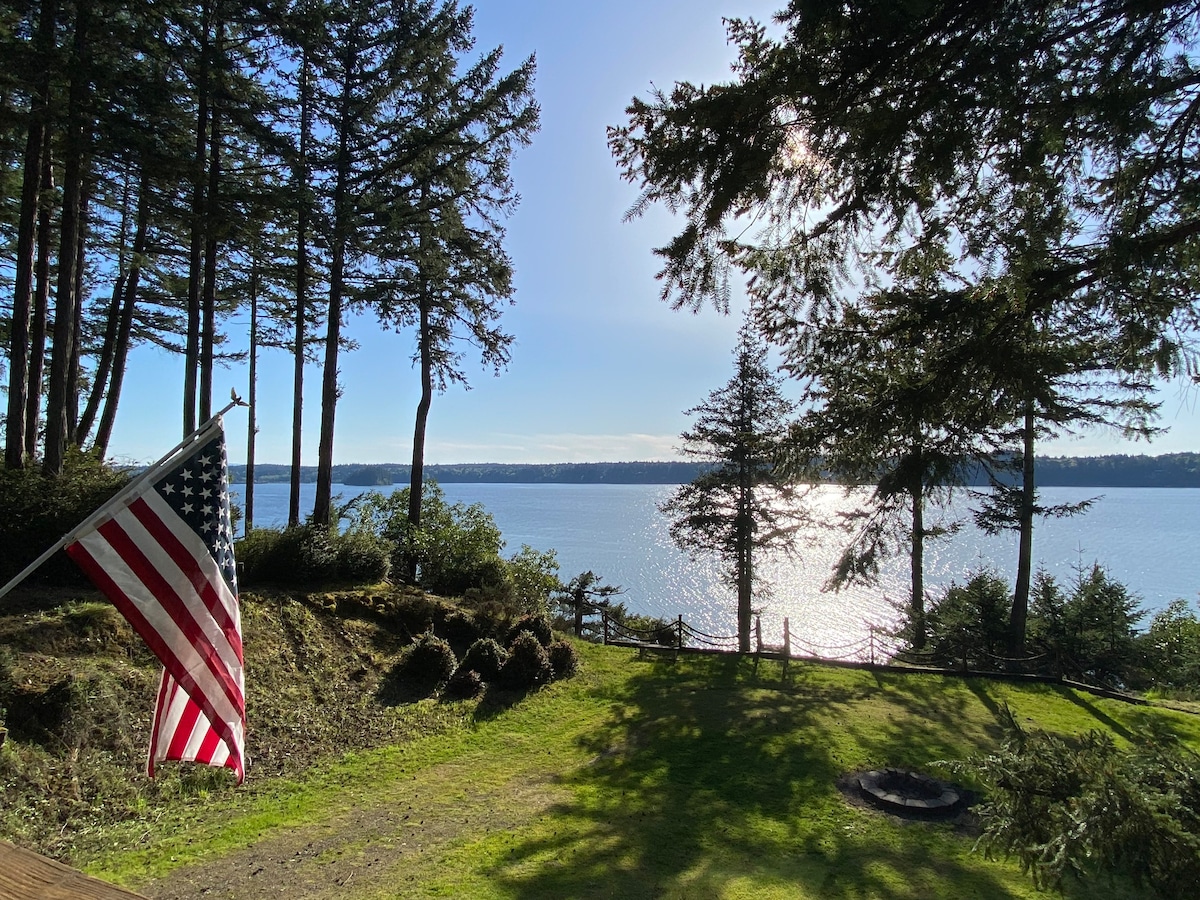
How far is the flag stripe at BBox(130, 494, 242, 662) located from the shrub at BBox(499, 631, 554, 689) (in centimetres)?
835

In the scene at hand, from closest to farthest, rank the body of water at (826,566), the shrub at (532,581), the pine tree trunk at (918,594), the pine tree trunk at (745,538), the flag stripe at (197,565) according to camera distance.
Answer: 1. the flag stripe at (197,565)
2. the shrub at (532,581)
3. the pine tree trunk at (918,594)
4. the pine tree trunk at (745,538)
5. the body of water at (826,566)

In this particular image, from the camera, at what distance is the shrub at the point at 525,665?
38.0 feet

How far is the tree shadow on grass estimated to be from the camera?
5.58 meters

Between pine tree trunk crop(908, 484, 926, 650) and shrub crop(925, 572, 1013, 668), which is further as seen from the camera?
shrub crop(925, 572, 1013, 668)

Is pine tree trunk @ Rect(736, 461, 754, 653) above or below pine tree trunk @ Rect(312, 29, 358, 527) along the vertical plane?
below

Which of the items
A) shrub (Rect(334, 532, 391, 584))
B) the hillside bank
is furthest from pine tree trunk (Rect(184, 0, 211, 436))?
the hillside bank

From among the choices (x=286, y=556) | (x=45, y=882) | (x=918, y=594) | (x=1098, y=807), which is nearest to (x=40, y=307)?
(x=286, y=556)

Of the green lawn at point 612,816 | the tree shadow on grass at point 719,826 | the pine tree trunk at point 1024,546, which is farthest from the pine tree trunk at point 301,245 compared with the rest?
the pine tree trunk at point 1024,546

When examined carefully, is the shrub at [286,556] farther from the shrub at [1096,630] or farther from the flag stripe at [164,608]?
the shrub at [1096,630]

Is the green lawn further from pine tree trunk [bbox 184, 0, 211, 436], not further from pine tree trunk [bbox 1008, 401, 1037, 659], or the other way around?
pine tree trunk [bbox 184, 0, 211, 436]

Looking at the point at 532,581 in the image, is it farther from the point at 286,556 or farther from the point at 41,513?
the point at 41,513

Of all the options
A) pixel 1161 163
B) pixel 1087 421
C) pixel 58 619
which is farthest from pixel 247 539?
pixel 1087 421

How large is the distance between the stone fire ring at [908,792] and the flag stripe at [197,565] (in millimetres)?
7191

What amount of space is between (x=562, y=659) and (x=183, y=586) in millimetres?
10121
